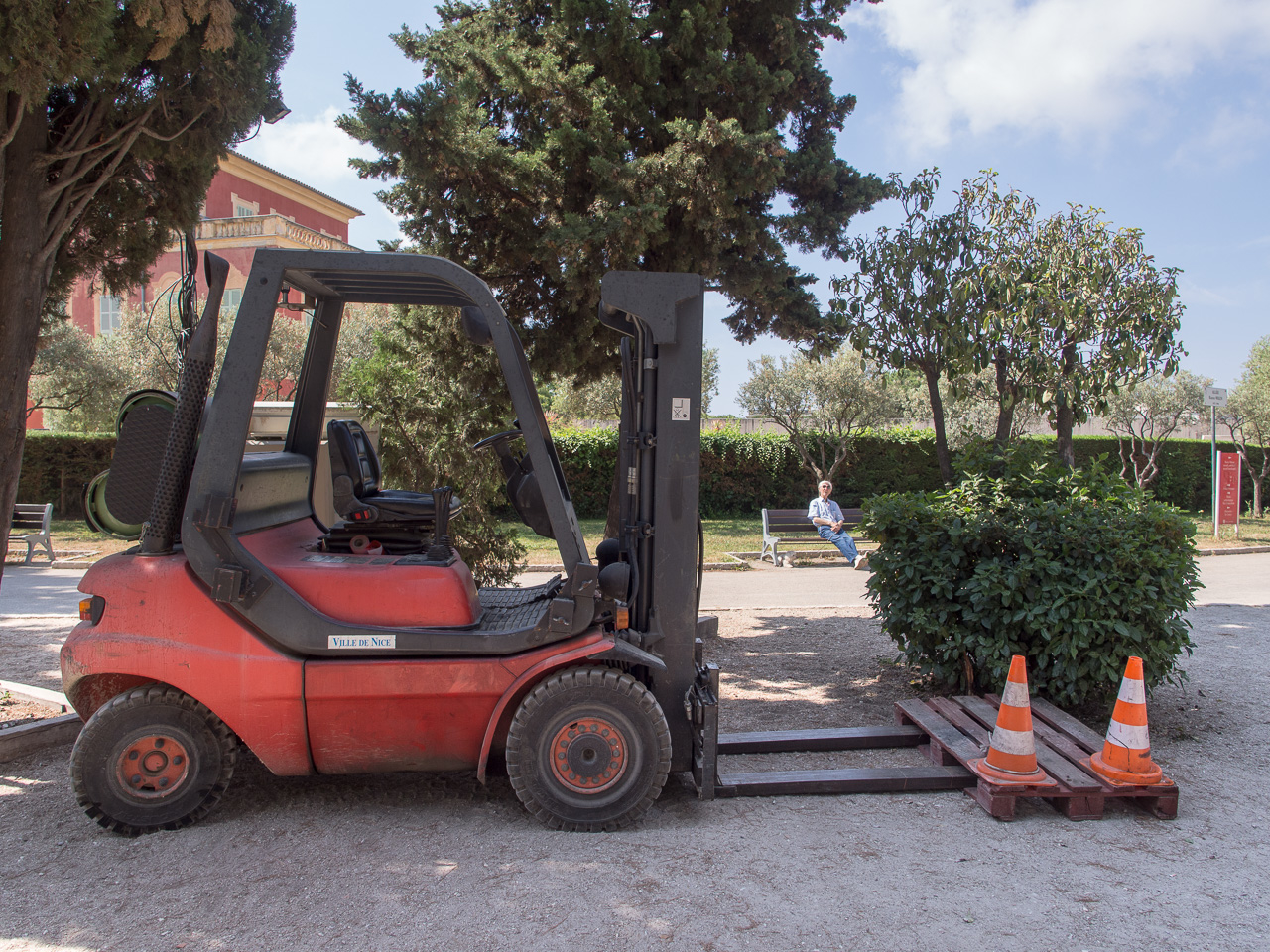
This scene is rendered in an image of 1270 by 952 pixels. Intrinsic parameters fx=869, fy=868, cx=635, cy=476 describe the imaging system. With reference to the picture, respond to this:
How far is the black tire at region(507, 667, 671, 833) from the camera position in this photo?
394cm

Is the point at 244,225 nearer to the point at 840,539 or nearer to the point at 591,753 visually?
the point at 840,539

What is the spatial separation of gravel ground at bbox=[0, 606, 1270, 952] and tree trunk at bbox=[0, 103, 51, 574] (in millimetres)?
1831

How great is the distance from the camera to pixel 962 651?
5.80 m

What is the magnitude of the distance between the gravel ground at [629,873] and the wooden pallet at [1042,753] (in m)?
0.09

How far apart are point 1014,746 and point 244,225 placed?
3016cm

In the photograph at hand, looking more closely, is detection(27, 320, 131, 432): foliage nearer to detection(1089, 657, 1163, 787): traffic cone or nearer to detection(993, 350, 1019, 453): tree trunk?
detection(993, 350, 1019, 453): tree trunk

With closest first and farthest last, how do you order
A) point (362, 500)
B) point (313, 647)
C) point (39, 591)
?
point (313, 647)
point (362, 500)
point (39, 591)

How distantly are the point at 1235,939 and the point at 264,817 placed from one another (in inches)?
159

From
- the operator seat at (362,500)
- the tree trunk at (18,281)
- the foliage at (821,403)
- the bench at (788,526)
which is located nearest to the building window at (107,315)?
the foliage at (821,403)

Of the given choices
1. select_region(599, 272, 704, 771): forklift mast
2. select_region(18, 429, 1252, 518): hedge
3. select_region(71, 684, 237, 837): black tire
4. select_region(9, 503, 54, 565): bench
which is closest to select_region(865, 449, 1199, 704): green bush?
select_region(599, 272, 704, 771): forklift mast

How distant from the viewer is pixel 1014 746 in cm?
432

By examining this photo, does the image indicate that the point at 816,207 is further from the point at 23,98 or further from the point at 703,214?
the point at 23,98

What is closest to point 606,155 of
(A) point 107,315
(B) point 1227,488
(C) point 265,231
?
(B) point 1227,488

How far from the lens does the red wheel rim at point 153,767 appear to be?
3883 mm
